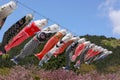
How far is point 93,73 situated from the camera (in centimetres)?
2152

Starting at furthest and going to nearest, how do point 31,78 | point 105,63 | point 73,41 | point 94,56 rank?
point 105,63 → point 94,56 → point 73,41 → point 31,78

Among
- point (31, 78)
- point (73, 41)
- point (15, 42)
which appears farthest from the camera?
point (73, 41)

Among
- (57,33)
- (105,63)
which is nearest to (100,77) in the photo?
(57,33)

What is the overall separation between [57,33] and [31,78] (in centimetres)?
576

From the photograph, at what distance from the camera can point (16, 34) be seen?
61.5 feet

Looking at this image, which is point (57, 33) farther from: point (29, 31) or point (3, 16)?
point (3, 16)

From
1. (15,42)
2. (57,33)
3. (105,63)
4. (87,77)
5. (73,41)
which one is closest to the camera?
(15,42)

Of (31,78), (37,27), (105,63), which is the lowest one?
(31,78)

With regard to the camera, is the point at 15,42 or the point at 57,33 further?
the point at 57,33

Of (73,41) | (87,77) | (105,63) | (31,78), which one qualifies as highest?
(105,63)

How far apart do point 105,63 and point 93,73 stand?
201 ft

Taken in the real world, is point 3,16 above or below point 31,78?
above

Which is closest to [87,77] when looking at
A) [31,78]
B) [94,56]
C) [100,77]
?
[100,77]

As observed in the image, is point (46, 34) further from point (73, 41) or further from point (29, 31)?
point (73, 41)
